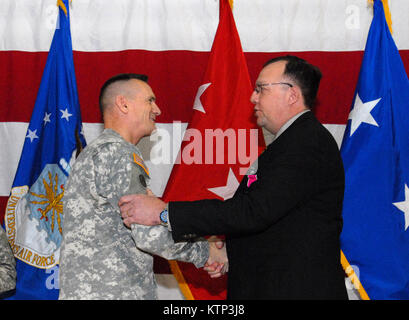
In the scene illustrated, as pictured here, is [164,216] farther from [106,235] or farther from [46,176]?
[46,176]

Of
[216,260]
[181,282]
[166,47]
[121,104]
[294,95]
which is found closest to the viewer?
[294,95]

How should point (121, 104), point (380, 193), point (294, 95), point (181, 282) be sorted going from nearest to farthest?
point (294, 95)
point (121, 104)
point (380, 193)
point (181, 282)

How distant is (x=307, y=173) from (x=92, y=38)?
7.00 feet

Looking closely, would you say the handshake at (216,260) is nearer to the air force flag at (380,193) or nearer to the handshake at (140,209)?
the handshake at (140,209)

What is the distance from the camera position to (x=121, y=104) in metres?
2.18

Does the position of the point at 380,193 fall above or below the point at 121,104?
below

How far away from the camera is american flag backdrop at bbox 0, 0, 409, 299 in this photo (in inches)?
125

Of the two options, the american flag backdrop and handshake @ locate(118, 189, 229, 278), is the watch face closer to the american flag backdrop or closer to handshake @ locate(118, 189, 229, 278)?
handshake @ locate(118, 189, 229, 278)

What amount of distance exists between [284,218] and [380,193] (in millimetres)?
1032

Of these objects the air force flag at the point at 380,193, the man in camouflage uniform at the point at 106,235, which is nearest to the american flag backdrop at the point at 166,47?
the air force flag at the point at 380,193

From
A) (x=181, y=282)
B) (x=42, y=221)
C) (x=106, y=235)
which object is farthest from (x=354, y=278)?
(x=42, y=221)

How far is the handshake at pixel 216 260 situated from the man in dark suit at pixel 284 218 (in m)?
0.29

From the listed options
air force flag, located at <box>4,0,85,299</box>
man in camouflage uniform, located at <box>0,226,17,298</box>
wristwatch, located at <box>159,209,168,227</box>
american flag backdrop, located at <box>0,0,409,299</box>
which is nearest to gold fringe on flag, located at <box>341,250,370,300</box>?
american flag backdrop, located at <box>0,0,409,299</box>
